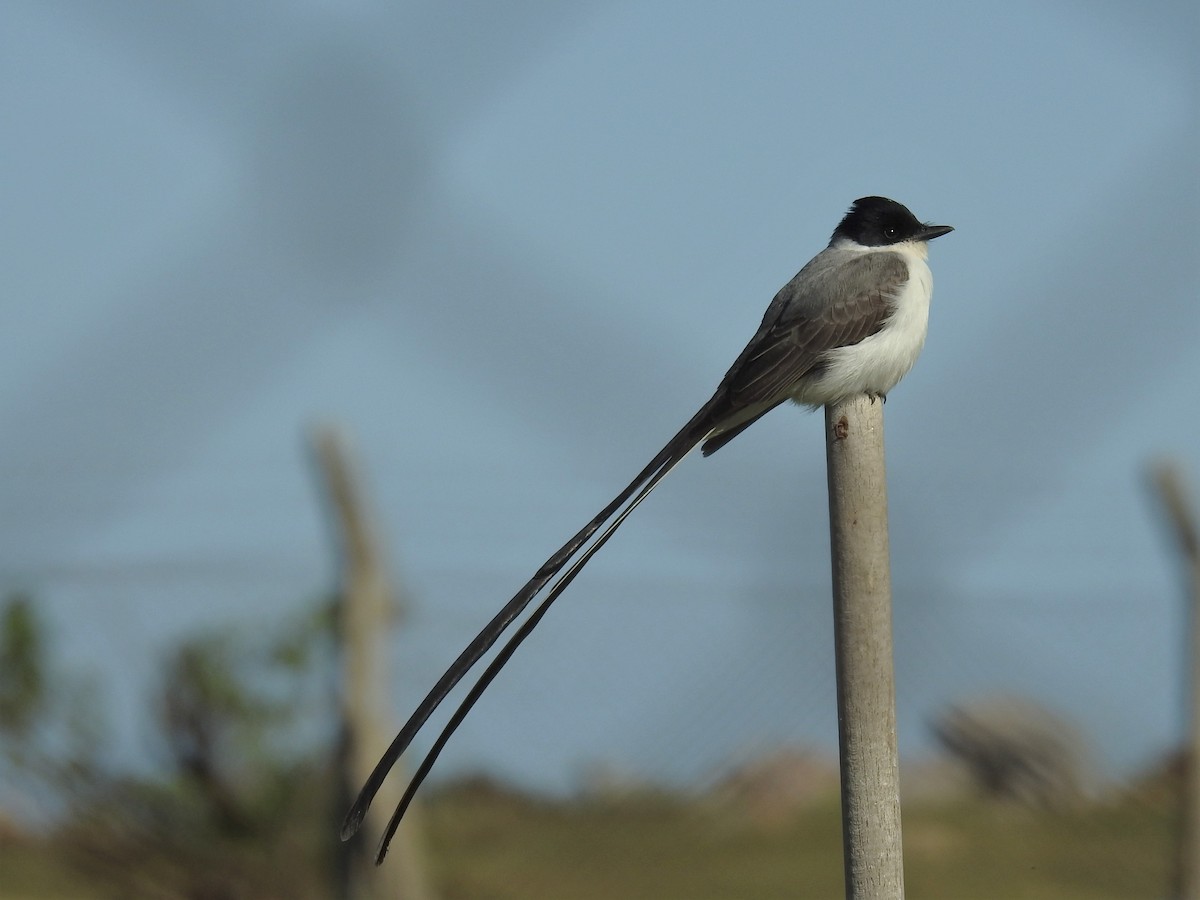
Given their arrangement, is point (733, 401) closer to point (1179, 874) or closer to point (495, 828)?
point (495, 828)

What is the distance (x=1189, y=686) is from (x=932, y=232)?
2375 mm

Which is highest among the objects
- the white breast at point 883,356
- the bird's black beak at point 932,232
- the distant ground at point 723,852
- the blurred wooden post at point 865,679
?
the bird's black beak at point 932,232

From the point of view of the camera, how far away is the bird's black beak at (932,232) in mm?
4363

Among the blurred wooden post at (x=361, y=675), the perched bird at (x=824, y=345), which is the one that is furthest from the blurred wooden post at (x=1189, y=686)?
the blurred wooden post at (x=361, y=675)

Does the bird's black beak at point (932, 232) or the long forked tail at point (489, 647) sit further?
the bird's black beak at point (932, 232)

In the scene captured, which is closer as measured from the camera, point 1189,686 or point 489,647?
point 489,647

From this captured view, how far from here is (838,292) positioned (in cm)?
382

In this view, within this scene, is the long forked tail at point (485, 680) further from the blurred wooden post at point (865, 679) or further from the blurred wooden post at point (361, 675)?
the blurred wooden post at point (361, 675)

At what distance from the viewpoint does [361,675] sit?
546 centimetres

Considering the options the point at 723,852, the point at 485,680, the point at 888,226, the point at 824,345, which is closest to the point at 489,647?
the point at 485,680

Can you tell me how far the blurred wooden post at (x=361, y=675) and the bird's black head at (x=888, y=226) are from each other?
6.62 feet

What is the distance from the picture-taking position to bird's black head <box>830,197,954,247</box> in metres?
4.36

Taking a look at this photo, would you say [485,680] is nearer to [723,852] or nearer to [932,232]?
[932,232]

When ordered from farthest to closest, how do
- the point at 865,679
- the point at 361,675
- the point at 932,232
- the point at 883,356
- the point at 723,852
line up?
the point at 723,852 < the point at 361,675 < the point at 932,232 < the point at 883,356 < the point at 865,679
